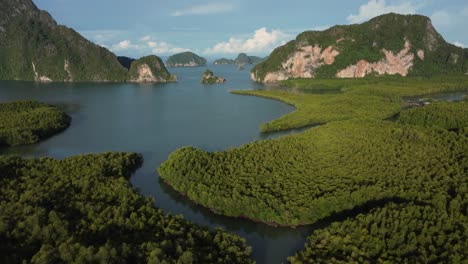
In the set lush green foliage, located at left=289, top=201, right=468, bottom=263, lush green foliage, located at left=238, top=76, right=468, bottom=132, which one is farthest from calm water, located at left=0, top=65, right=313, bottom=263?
lush green foliage, located at left=238, top=76, right=468, bottom=132

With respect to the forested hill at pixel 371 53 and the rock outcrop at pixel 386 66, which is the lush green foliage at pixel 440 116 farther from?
the forested hill at pixel 371 53

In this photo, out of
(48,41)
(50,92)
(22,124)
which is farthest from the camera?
(48,41)

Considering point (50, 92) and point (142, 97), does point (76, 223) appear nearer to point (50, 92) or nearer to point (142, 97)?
point (142, 97)

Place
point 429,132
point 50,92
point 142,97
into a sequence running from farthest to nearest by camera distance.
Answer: point 50,92
point 142,97
point 429,132

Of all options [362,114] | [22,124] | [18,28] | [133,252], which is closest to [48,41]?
[18,28]

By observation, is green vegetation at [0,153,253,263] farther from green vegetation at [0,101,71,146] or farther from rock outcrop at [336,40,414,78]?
rock outcrop at [336,40,414,78]

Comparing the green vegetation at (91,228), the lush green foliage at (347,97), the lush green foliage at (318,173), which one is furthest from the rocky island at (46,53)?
the green vegetation at (91,228)

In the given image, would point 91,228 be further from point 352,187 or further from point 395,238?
point 352,187
